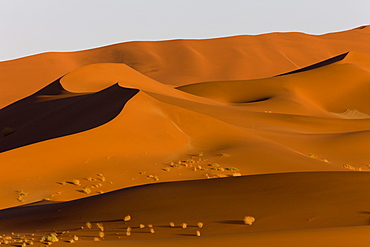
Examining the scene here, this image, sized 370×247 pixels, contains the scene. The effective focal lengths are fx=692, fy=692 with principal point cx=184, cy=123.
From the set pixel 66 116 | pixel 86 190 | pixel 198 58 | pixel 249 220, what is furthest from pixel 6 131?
pixel 198 58

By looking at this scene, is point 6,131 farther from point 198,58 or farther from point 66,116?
point 198,58

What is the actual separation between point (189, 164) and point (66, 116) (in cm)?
1332

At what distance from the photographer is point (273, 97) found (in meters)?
56.7

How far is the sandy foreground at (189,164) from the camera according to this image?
40.7 feet

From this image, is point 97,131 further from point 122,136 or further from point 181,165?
point 181,165

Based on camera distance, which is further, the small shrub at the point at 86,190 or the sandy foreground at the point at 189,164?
the small shrub at the point at 86,190

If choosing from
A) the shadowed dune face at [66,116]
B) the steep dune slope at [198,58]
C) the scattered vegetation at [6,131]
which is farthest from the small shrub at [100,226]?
the steep dune slope at [198,58]

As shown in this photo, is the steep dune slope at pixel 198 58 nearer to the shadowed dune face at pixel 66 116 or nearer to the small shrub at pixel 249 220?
the shadowed dune face at pixel 66 116

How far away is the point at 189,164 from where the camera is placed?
26.0m

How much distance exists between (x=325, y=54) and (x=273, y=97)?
65.2 m

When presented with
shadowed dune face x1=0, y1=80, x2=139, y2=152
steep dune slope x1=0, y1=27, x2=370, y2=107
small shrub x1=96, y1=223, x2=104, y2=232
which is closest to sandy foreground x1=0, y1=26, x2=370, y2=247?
small shrub x1=96, y1=223, x2=104, y2=232

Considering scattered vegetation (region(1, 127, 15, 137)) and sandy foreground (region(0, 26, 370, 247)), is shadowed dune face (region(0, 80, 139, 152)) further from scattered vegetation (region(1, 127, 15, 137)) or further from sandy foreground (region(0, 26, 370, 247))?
scattered vegetation (region(1, 127, 15, 137))

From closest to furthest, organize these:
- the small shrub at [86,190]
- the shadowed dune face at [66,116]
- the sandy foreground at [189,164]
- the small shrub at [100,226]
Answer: the sandy foreground at [189,164], the small shrub at [100,226], the small shrub at [86,190], the shadowed dune face at [66,116]

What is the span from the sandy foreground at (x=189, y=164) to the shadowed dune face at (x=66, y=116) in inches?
5.9
